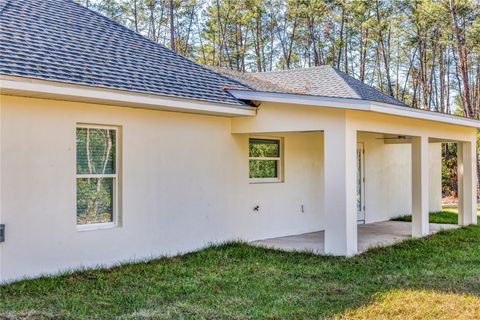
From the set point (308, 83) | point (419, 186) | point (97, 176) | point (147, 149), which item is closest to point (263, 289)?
point (97, 176)

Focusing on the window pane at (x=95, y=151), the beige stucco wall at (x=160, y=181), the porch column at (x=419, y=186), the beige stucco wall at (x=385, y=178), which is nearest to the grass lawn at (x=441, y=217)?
the beige stucco wall at (x=385, y=178)

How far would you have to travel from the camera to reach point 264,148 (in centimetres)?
1098

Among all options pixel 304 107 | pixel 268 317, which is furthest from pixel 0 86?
pixel 304 107

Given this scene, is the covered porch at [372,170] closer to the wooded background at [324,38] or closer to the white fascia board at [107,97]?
the white fascia board at [107,97]

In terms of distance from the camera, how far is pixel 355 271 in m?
7.48

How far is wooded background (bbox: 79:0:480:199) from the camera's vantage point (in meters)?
26.1

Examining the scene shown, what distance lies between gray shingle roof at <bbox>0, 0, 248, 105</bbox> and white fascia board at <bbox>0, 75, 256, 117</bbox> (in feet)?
0.36

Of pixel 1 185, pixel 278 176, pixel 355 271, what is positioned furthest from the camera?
pixel 278 176

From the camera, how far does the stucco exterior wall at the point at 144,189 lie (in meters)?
6.74

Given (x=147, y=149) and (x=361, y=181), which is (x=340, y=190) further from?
(x=361, y=181)

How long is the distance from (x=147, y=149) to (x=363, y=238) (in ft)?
16.5

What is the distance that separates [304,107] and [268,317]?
14.9ft

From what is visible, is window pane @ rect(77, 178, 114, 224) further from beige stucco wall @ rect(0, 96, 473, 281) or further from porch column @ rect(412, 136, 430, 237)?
porch column @ rect(412, 136, 430, 237)

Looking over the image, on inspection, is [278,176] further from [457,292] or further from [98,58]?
[457,292]
